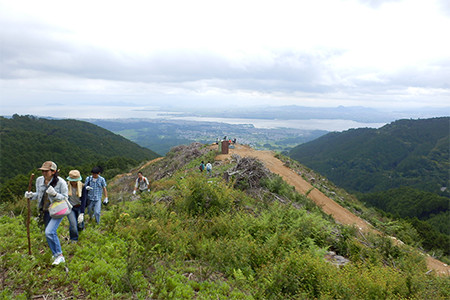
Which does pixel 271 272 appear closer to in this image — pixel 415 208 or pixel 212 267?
pixel 212 267

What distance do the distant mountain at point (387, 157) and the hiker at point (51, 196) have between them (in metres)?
105

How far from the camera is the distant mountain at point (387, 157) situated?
3774 inches

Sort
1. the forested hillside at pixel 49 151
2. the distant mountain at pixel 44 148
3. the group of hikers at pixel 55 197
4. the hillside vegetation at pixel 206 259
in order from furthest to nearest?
the distant mountain at pixel 44 148, the forested hillside at pixel 49 151, the group of hikers at pixel 55 197, the hillside vegetation at pixel 206 259

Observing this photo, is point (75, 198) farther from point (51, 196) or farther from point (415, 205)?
point (415, 205)

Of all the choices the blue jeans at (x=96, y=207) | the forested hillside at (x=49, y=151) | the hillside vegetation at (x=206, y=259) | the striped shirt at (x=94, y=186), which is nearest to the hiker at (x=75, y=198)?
the hillside vegetation at (x=206, y=259)

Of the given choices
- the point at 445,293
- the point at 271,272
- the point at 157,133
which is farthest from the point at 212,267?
the point at 157,133

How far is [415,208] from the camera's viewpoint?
48.6 meters

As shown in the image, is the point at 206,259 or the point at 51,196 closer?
the point at 51,196

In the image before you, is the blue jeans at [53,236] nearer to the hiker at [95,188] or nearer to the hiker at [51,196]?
the hiker at [51,196]

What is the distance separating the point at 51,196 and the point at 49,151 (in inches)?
2900

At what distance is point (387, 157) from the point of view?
117m

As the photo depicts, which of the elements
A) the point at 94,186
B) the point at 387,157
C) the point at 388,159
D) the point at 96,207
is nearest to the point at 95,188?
the point at 94,186

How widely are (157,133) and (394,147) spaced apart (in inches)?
6452

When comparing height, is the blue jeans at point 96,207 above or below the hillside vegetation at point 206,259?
above
